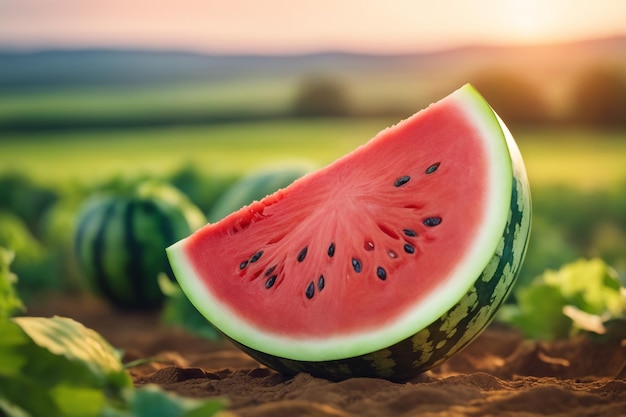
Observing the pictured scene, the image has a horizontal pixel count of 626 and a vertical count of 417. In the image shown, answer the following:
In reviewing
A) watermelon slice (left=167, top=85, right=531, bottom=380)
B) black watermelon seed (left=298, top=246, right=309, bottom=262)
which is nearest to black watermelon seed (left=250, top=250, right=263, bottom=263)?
watermelon slice (left=167, top=85, right=531, bottom=380)

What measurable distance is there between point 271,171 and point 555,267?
1778 millimetres

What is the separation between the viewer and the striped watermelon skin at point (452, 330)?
7.63ft

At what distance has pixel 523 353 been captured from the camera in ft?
10.0

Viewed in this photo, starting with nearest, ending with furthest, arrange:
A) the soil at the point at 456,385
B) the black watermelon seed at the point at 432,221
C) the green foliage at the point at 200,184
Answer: the soil at the point at 456,385 → the black watermelon seed at the point at 432,221 → the green foliage at the point at 200,184

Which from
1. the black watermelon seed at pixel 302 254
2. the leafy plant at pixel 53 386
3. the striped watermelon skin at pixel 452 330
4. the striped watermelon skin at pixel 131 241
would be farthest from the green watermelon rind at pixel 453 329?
the striped watermelon skin at pixel 131 241

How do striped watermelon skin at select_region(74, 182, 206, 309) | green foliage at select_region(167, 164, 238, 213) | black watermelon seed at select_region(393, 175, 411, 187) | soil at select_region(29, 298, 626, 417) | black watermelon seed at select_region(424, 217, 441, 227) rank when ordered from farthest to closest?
green foliage at select_region(167, 164, 238, 213)
striped watermelon skin at select_region(74, 182, 206, 309)
black watermelon seed at select_region(393, 175, 411, 187)
black watermelon seed at select_region(424, 217, 441, 227)
soil at select_region(29, 298, 626, 417)

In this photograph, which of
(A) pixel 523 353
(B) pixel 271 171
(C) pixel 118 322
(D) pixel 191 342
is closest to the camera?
(A) pixel 523 353

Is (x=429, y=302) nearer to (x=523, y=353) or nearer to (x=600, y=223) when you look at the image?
(x=523, y=353)

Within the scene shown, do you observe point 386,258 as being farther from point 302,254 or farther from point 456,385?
point 456,385

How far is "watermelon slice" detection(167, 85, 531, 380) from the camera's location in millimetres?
2334

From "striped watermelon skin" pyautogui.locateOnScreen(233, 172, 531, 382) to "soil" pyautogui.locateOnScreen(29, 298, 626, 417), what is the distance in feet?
0.21

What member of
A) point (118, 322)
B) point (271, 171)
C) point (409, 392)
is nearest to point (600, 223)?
point (271, 171)

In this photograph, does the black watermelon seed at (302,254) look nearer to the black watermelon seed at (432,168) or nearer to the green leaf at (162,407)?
the black watermelon seed at (432,168)

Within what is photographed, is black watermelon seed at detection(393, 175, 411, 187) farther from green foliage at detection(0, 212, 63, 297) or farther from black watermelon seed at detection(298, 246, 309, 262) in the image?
green foliage at detection(0, 212, 63, 297)
